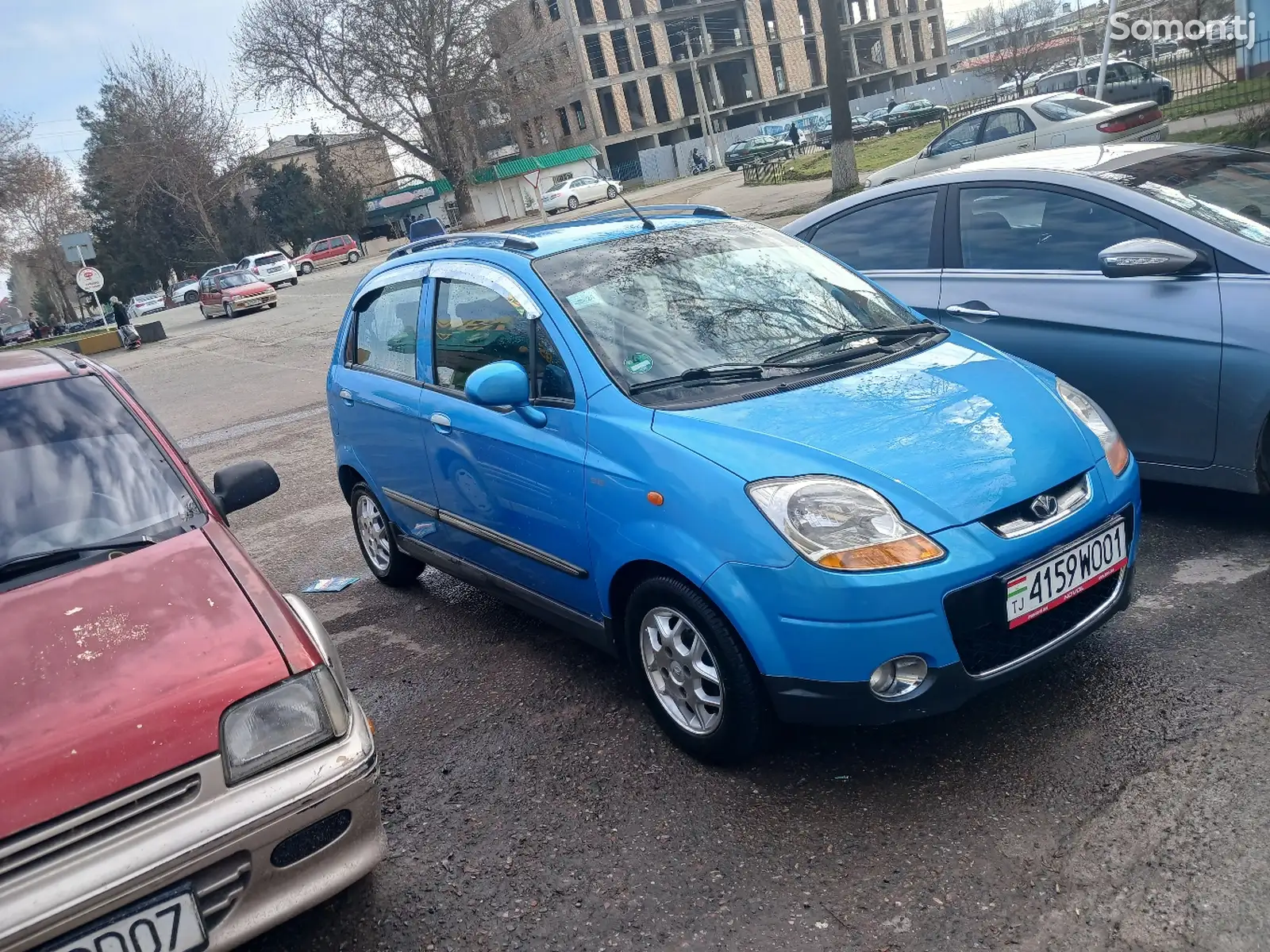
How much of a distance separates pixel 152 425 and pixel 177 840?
183 cm

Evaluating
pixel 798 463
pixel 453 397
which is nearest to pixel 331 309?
pixel 453 397

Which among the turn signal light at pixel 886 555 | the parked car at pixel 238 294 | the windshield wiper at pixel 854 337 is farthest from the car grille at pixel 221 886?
the parked car at pixel 238 294

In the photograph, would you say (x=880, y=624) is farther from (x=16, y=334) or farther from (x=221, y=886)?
(x=16, y=334)

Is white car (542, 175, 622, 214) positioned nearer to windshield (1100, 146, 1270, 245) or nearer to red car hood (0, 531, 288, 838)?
windshield (1100, 146, 1270, 245)

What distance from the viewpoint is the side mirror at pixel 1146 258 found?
4.44 m

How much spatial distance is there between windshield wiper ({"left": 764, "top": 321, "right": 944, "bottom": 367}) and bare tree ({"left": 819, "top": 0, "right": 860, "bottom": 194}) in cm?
Result: 1717

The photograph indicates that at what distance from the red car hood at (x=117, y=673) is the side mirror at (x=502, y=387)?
3.49ft

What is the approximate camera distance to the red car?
2.38 meters

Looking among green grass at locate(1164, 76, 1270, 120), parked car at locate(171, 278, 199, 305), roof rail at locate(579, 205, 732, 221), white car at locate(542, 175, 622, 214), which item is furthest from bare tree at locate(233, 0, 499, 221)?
roof rail at locate(579, 205, 732, 221)

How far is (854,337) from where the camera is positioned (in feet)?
13.2

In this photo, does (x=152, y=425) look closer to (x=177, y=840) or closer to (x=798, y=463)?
(x=177, y=840)

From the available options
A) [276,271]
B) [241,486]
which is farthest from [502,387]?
[276,271]

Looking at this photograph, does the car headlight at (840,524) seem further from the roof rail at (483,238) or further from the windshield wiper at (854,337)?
the roof rail at (483,238)

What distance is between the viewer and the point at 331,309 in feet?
87.4
